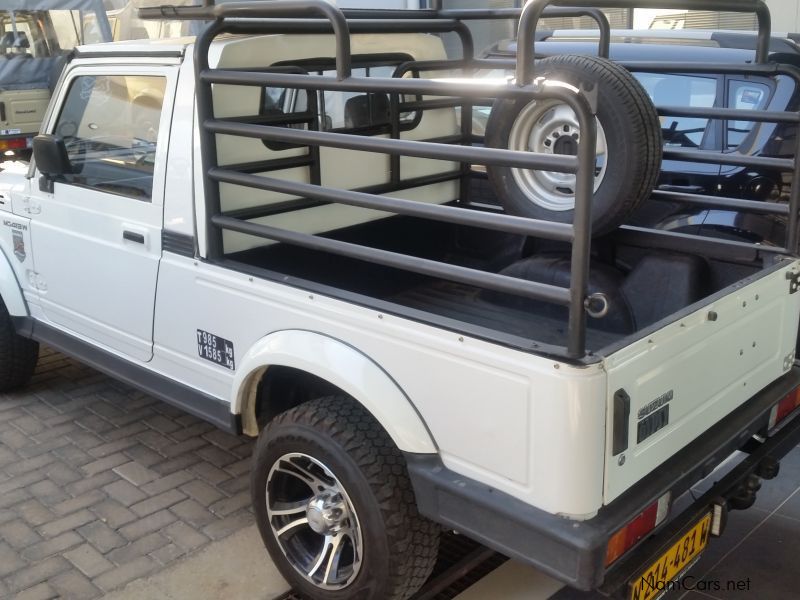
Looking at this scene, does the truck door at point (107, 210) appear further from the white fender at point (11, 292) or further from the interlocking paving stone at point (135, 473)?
the interlocking paving stone at point (135, 473)

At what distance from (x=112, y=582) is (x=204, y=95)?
1776mm

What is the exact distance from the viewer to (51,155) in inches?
143

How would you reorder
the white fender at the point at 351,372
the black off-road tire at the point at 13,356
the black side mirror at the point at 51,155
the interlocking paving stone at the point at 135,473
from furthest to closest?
the black off-road tire at the point at 13,356, the interlocking paving stone at the point at 135,473, the black side mirror at the point at 51,155, the white fender at the point at 351,372

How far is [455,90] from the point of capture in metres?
2.23

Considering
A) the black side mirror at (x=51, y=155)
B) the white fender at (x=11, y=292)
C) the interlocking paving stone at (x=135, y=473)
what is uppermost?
the black side mirror at (x=51, y=155)

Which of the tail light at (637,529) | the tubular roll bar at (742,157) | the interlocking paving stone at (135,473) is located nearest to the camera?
the tail light at (637,529)

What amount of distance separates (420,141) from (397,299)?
779mm

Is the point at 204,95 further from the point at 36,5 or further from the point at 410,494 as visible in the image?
the point at 36,5

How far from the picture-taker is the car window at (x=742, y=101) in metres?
4.57

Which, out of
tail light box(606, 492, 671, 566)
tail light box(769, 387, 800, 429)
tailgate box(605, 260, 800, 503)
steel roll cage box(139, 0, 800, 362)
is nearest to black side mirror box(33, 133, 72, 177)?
steel roll cage box(139, 0, 800, 362)

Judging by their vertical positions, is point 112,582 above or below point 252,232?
below

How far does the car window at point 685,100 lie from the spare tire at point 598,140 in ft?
5.35

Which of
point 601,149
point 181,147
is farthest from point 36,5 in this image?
point 601,149

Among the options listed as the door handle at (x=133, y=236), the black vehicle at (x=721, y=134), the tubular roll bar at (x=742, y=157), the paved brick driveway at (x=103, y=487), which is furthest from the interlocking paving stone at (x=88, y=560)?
the black vehicle at (x=721, y=134)
